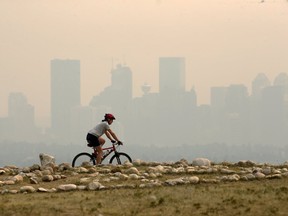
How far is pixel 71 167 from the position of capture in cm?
2988

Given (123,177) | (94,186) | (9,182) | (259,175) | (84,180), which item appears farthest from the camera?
(9,182)

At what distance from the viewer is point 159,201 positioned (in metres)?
19.2

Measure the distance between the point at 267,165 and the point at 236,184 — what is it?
839 cm

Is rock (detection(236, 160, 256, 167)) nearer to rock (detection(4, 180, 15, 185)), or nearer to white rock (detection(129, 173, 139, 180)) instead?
white rock (detection(129, 173, 139, 180))

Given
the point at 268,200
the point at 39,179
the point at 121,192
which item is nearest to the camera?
the point at 268,200

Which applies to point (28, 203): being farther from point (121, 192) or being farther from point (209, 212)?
point (209, 212)

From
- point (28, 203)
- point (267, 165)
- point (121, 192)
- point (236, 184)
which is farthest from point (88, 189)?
point (267, 165)

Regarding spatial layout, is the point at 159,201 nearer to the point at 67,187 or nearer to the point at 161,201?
the point at 161,201

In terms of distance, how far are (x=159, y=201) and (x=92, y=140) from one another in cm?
1231

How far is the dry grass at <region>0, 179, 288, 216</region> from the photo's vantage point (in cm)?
1814

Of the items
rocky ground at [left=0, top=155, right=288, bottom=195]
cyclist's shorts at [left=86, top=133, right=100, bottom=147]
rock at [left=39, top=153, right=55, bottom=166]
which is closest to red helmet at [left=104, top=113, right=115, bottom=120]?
cyclist's shorts at [left=86, top=133, right=100, bottom=147]

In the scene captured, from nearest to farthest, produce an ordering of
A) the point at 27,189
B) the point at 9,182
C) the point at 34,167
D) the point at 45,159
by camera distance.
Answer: the point at 27,189 → the point at 9,182 → the point at 34,167 → the point at 45,159

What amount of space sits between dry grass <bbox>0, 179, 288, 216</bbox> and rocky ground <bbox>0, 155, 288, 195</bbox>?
928 mm

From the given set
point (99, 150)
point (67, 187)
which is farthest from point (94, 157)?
point (67, 187)
